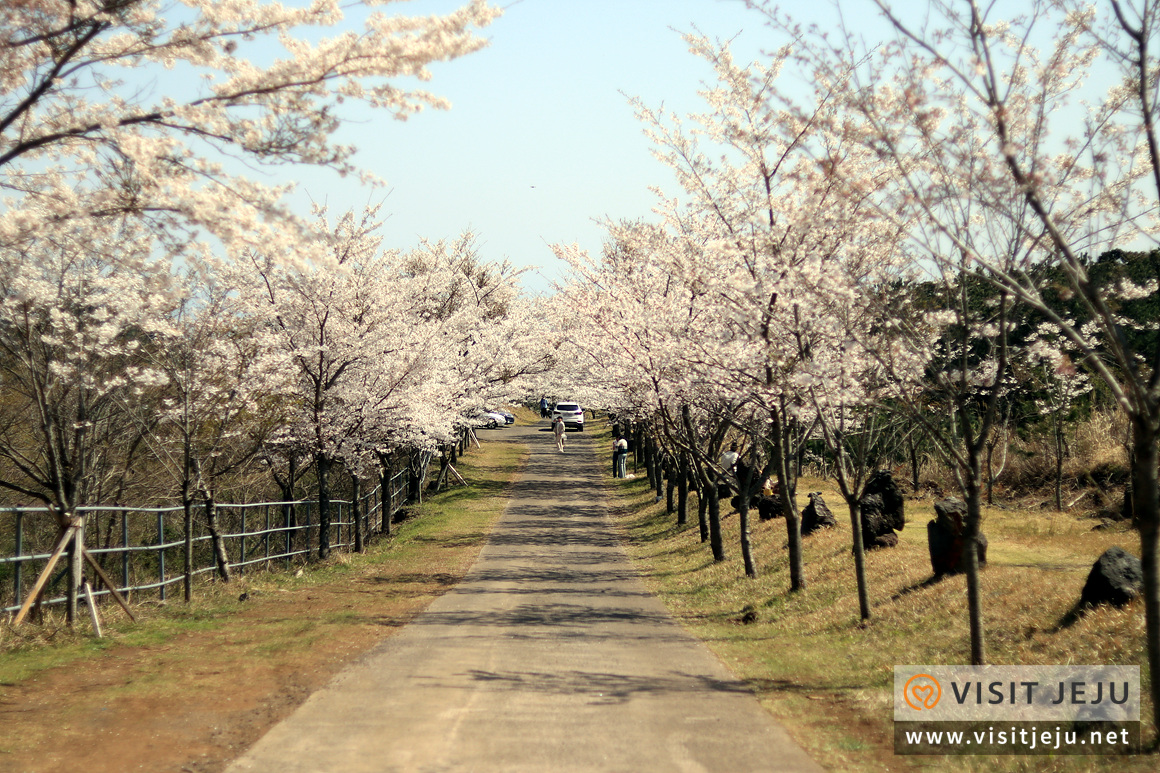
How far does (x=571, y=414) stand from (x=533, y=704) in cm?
5837

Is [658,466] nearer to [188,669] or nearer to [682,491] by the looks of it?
[682,491]

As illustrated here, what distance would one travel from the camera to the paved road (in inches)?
229

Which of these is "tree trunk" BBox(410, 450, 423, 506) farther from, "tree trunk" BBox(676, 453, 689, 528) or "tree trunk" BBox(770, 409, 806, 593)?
"tree trunk" BBox(770, 409, 806, 593)

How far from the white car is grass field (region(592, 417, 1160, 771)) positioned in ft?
151

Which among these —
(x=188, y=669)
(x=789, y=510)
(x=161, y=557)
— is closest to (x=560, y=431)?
(x=789, y=510)

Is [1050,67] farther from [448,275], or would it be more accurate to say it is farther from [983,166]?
[448,275]

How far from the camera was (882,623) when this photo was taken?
35.9 ft

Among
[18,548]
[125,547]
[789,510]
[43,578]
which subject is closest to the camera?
[43,578]

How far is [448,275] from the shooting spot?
31.2 m

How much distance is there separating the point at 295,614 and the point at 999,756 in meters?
9.81

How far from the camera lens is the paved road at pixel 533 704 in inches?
229

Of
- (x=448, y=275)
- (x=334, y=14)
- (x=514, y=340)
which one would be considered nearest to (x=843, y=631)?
(x=334, y=14)

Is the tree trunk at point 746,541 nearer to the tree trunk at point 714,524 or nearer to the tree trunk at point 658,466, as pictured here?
the tree trunk at point 714,524

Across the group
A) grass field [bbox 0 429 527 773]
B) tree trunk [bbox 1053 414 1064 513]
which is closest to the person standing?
tree trunk [bbox 1053 414 1064 513]
